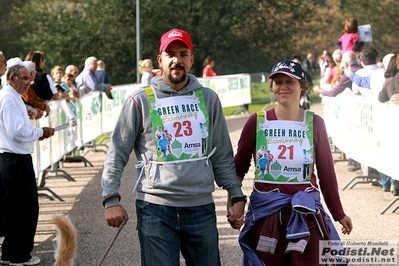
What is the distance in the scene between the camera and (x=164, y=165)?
15.7 feet

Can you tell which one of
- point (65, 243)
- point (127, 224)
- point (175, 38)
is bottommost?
point (127, 224)

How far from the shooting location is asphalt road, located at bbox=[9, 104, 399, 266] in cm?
838

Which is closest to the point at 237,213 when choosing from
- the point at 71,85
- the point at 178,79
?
the point at 178,79

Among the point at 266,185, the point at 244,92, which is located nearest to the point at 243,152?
the point at 266,185

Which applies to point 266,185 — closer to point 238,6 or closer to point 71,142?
point 71,142

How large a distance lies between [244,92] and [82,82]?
41.3ft

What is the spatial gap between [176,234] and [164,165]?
0.40 m

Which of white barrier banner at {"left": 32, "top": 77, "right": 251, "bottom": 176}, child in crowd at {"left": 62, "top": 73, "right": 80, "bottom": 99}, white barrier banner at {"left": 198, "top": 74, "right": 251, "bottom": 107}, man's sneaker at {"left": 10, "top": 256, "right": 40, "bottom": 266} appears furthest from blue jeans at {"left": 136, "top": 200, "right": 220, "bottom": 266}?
white barrier banner at {"left": 198, "top": 74, "right": 251, "bottom": 107}

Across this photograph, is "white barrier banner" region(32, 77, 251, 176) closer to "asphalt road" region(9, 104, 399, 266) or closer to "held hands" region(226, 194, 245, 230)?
"asphalt road" region(9, 104, 399, 266)

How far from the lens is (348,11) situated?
50.3m

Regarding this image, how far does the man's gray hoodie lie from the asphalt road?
85.2 inches

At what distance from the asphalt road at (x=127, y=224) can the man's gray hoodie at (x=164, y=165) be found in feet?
7.10

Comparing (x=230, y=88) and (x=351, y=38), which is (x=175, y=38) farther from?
(x=230, y=88)

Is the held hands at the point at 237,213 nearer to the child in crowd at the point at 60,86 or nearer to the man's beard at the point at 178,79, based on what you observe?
the man's beard at the point at 178,79
